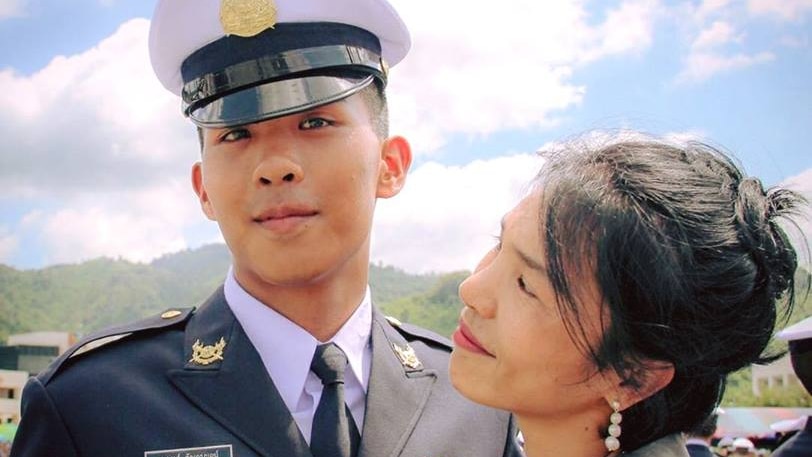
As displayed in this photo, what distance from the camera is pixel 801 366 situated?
4617 millimetres

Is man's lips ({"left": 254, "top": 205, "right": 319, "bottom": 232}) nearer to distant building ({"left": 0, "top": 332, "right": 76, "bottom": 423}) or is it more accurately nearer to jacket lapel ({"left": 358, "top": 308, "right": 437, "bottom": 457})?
jacket lapel ({"left": 358, "top": 308, "right": 437, "bottom": 457})

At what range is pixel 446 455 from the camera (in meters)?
2.57

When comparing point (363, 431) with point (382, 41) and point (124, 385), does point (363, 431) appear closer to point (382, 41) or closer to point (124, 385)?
point (124, 385)

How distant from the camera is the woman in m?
1.93

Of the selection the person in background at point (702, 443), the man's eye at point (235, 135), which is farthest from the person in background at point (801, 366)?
the man's eye at point (235, 135)

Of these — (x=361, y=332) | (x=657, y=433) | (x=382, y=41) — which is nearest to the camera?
(x=657, y=433)

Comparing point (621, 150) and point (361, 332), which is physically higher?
A: point (621, 150)

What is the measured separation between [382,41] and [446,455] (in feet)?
4.78

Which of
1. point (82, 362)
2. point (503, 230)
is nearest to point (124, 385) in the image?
point (82, 362)

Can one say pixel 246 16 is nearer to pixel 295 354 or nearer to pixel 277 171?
pixel 277 171

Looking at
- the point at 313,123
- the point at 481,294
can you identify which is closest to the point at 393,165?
the point at 313,123

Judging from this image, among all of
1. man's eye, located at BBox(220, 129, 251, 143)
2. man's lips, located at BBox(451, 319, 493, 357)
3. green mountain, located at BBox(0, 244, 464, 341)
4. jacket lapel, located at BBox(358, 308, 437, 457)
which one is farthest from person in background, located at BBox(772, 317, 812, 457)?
green mountain, located at BBox(0, 244, 464, 341)

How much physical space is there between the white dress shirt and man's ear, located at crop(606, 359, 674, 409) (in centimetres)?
83

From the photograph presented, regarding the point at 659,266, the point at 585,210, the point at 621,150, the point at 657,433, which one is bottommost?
the point at 657,433
